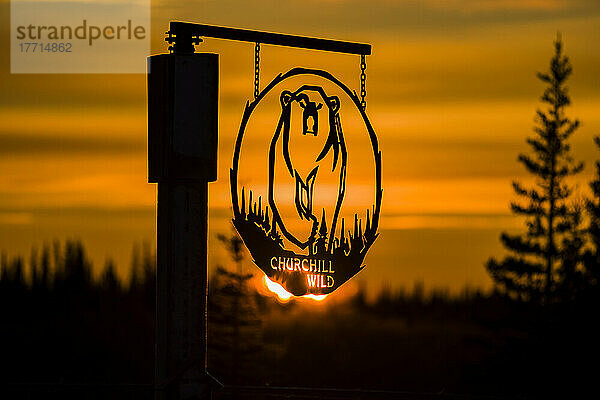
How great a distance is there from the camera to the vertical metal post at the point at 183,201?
42.3 feet

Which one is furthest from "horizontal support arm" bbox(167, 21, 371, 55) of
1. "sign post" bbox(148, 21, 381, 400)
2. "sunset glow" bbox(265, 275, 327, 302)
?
"sunset glow" bbox(265, 275, 327, 302)

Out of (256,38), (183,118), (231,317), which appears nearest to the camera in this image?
(183,118)

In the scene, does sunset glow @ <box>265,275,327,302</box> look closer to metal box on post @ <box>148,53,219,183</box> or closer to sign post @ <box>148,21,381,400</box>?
sign post @ <box>148,21,381,400</box>

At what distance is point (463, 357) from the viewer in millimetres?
102375

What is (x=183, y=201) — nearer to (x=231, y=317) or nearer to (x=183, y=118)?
(x=183, y=118)

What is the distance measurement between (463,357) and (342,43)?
8974 centimetres

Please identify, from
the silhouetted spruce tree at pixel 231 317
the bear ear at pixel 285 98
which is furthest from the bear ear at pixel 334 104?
the silhouetted spruce tree at pixel 231 317

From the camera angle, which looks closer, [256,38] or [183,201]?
[183,201]

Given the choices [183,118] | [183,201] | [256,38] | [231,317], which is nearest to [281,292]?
[183,201]

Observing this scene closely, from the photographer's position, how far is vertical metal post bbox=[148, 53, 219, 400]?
1291cm

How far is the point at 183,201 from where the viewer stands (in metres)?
13.0

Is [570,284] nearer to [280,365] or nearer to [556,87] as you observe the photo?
[556,87]

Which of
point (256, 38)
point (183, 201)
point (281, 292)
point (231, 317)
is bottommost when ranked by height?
point (231, 317)

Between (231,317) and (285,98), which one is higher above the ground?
(285,98)
